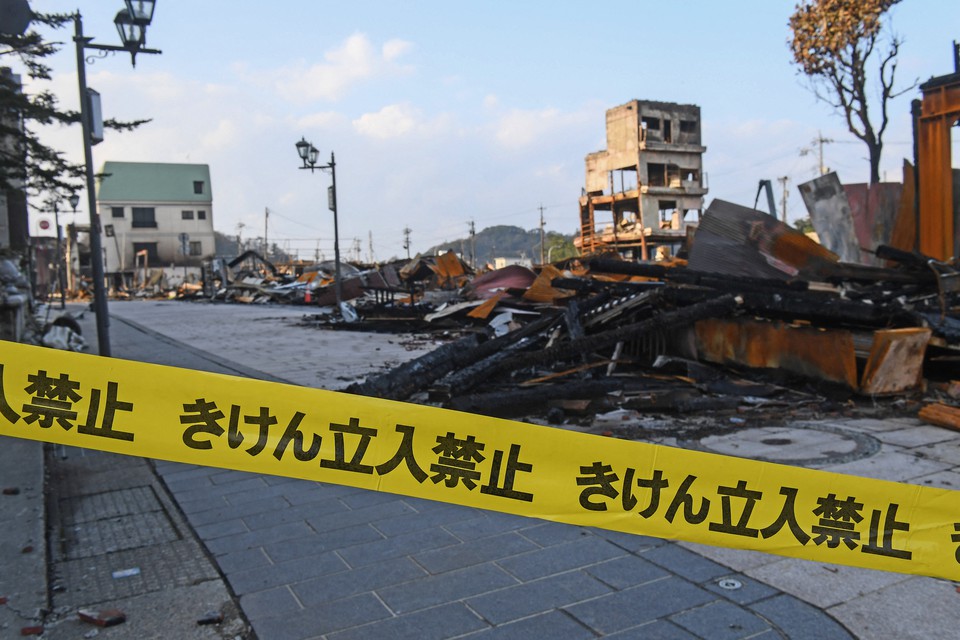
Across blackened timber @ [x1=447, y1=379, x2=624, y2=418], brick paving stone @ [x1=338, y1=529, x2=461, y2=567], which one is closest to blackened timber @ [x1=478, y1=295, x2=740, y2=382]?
blackened timber @ [x1=447, y1=379, x2=624, y2=418]

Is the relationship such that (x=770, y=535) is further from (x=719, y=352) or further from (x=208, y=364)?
(x=208, y=364)

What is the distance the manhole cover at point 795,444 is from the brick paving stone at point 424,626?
10.00 feet

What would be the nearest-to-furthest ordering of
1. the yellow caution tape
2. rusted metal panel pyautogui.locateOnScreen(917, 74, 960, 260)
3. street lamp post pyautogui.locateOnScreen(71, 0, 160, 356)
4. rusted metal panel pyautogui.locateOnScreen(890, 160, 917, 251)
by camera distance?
the yellow caution tape → street lamp post pyautogui.locateOnScreen(71, 0, 160, 356) → rusted metal panel pyautogui.locateOnScreen(917, 74, 960, 260) → rusted metal panel pyautogui.locateOnScreen(890, 160, 917, 251)

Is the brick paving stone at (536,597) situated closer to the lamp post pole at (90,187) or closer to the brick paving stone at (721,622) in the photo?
the brick paving stone at (721,622)

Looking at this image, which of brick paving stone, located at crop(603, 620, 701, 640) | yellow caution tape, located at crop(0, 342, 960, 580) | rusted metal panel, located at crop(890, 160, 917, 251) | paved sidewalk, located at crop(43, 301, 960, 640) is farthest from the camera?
rusted metal panel, located at crop(890, 160, 917, 251)

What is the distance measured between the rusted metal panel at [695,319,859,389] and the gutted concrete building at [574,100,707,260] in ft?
115

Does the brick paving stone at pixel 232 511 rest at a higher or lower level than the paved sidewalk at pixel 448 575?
higher

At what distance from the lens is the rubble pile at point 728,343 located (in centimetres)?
675

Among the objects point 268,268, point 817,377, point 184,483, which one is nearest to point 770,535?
point 184,483

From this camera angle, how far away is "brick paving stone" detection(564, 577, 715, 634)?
2.83 metres

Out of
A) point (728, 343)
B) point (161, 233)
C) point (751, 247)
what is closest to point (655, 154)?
point (751, 247)

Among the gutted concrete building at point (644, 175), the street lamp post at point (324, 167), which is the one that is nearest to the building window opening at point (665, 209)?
the gutted concrete building at point (644, 175)

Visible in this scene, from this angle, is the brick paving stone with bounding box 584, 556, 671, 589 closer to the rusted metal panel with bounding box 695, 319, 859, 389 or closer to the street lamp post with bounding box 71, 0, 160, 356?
the rusted metal panel with bounding box 695, 319, 859, 389

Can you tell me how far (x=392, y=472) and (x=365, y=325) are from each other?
48.5 feet
